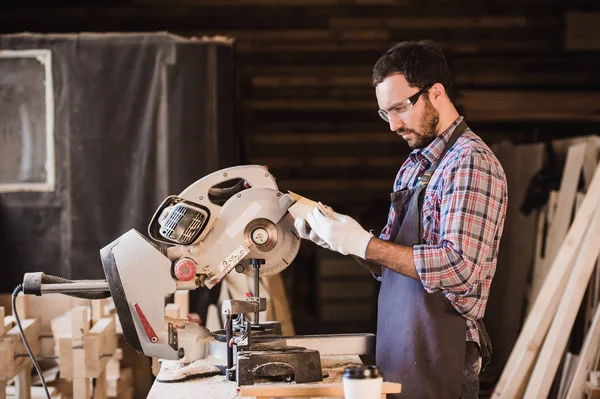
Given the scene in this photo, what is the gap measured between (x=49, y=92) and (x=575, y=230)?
2.76 meters

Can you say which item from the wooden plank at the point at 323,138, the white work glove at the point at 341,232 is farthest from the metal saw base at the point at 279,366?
the wooden plank at the point at 323,138

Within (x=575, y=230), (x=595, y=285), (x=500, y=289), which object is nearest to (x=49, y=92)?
(x=575, y=230)

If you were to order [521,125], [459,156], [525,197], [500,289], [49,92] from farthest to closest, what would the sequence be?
[521,125], [500,289], [525,197], [49,92], [459,156]

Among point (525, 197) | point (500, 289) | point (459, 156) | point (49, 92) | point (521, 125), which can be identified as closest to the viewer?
point (459, 156)

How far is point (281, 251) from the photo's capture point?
7.51 ft

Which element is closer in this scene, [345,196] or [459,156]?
[459,156]

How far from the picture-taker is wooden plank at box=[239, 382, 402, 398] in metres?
1.94

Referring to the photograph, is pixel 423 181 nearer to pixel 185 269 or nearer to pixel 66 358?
pixel 185 269

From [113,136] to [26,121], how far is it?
17.5 inches

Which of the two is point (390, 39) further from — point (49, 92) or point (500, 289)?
point (49, 92)

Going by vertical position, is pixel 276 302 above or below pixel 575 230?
below

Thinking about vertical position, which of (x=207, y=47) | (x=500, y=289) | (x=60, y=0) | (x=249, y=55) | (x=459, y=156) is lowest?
(x=500, y=289)

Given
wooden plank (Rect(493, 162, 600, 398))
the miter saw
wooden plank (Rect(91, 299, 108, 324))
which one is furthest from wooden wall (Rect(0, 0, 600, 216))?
the miter saw

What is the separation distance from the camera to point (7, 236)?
3910mm
